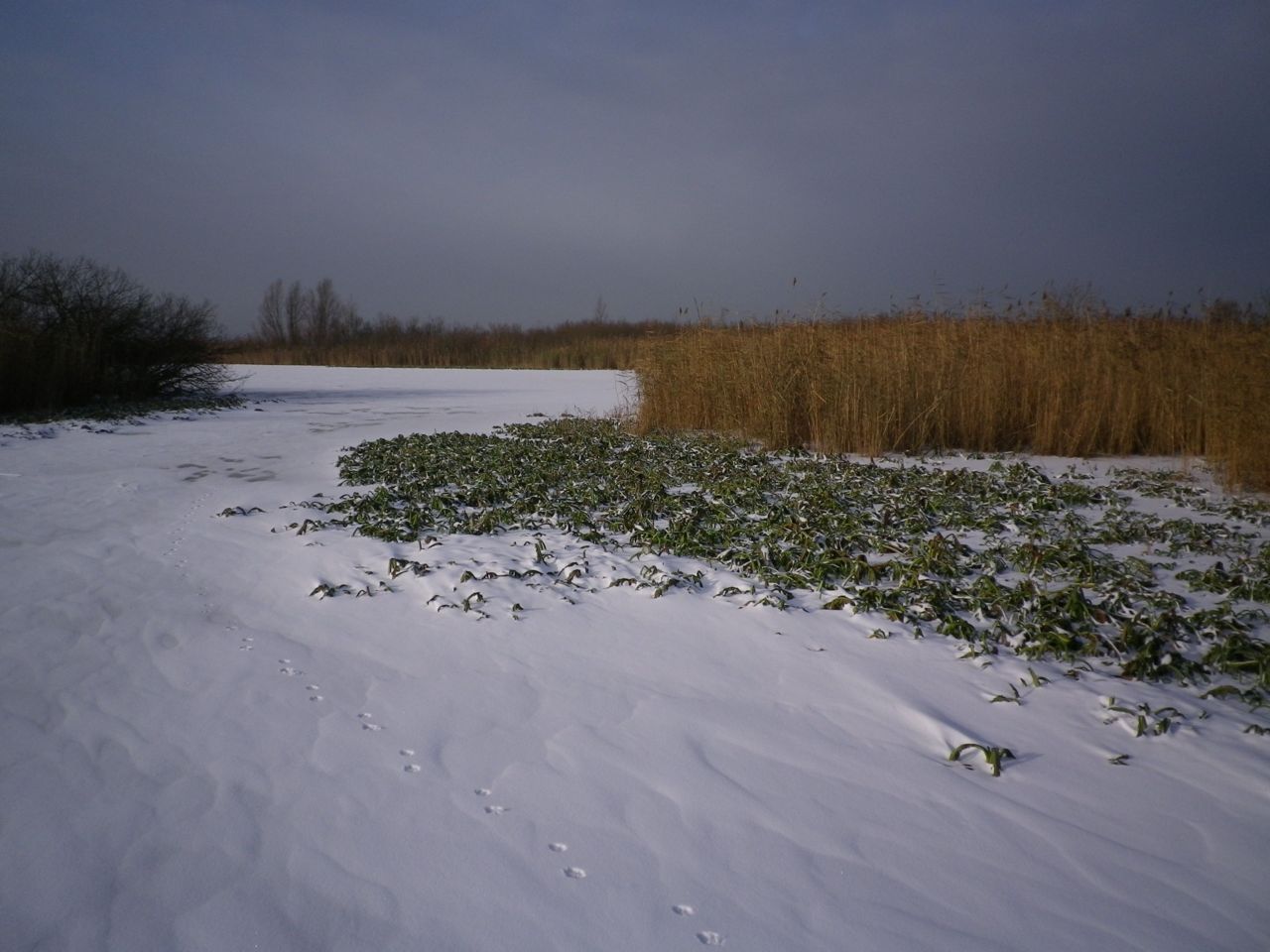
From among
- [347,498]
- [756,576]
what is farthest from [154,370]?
[756,576]

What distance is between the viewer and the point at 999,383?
7.60 meters

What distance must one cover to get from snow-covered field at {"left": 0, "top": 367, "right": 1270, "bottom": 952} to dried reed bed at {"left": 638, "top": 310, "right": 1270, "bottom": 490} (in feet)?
14.6

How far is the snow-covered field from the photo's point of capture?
1.70 metres

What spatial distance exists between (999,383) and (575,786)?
6.77 metres

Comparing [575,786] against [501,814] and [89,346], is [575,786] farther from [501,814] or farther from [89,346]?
[89,346]

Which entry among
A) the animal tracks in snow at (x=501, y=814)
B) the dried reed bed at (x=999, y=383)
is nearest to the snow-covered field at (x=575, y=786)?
the animal tracks in snow at (x=501, y=814)

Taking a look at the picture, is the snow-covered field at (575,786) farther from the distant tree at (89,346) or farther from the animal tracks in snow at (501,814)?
the distant tree at (89,346)

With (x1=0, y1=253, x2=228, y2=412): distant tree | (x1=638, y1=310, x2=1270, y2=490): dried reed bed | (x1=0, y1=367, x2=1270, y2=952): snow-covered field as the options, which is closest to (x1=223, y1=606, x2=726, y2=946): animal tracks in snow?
(x1=0, y1=367, x2=1270, y2=952): snow-covered field

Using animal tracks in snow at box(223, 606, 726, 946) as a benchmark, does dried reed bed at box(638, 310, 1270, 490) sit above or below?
above

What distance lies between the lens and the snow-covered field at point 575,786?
170 cm

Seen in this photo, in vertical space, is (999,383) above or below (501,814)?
above

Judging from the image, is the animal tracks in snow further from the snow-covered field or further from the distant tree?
the distant tree

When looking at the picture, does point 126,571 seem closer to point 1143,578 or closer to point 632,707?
point 632,707

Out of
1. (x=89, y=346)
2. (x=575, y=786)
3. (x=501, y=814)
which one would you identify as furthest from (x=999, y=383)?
(x=89, y=346)
